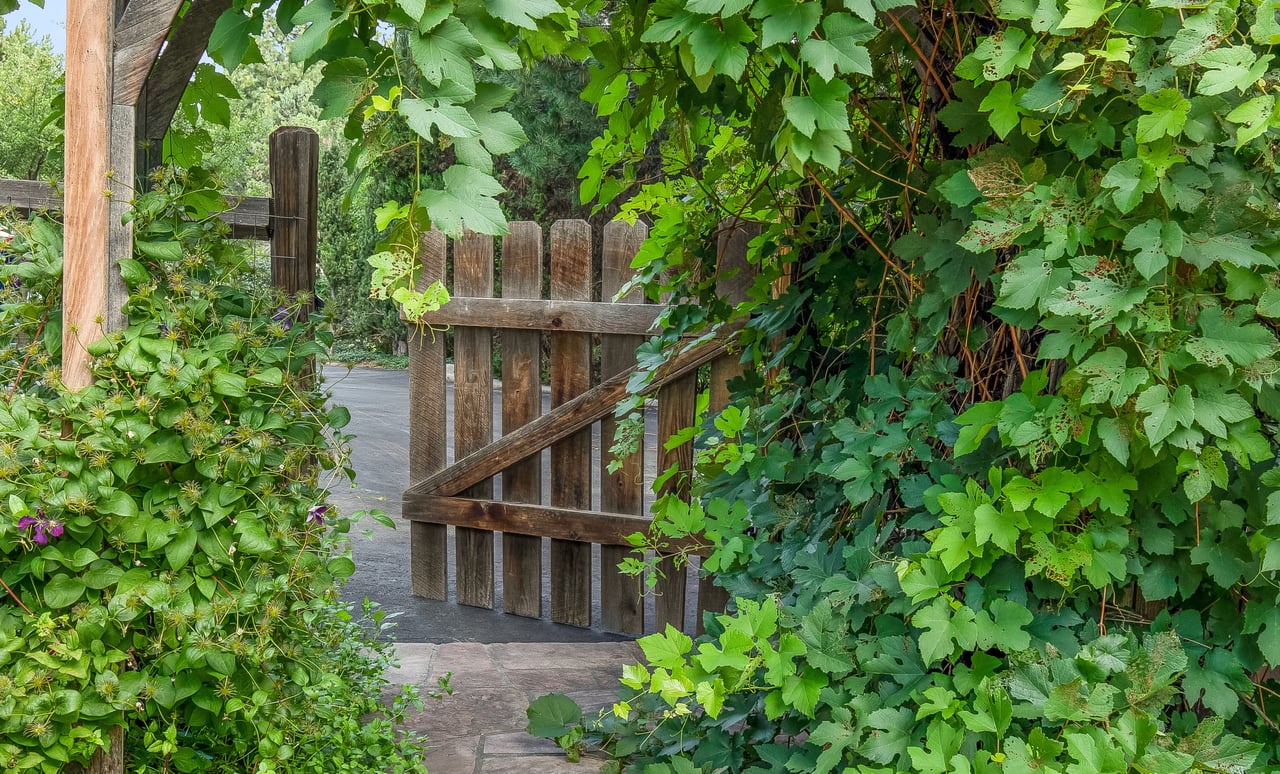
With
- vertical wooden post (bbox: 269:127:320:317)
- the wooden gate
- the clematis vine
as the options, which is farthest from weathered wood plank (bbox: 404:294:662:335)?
the clematis vine

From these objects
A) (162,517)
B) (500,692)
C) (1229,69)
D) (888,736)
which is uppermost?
(1229,69)

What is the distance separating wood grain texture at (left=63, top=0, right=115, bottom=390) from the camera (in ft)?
5.49

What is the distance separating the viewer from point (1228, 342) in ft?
3.95

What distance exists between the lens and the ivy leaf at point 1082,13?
1.13m

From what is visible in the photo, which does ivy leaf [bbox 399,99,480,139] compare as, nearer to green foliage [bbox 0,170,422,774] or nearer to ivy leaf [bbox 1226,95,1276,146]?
green foliage [bbox 0,170,422,774]

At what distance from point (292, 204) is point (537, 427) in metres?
1.25

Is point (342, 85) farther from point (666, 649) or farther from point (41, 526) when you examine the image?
point (666, 649)

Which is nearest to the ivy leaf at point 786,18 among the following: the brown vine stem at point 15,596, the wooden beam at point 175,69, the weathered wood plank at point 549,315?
the wooden beam at point 175,69

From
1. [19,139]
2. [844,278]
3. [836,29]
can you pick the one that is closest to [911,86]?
[844,278]

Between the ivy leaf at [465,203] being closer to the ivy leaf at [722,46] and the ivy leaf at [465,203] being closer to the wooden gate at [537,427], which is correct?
the ivy leaf at [722,46]

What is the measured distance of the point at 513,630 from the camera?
3.90 meters

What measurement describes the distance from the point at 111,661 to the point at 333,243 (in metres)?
18.4

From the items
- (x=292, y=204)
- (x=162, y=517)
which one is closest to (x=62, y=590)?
(x=162, y=517)

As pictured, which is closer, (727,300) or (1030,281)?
(1030,281)
